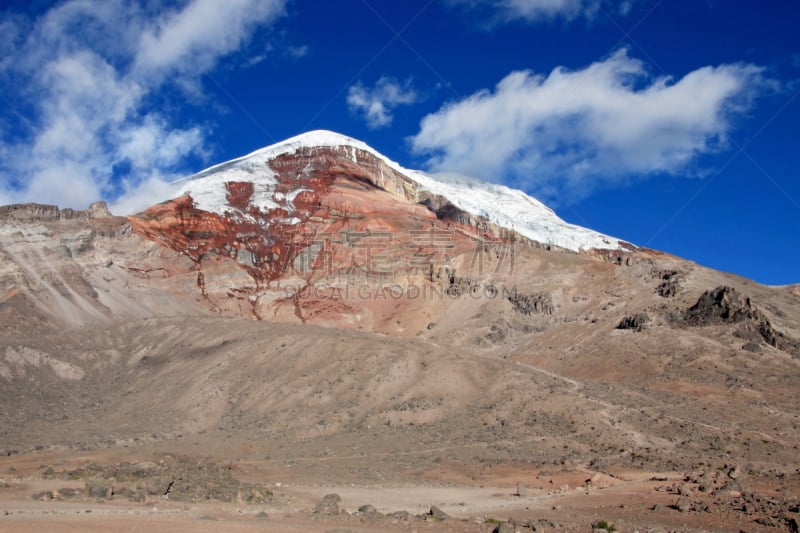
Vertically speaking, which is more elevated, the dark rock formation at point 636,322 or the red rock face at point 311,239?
the red rock face at point 311,239

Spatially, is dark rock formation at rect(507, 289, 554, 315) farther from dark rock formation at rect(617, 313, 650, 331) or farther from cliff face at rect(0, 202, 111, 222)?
cliff face at rect(0, 202, 111, 222)

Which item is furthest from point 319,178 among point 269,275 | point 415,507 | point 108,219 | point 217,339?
point 415,507

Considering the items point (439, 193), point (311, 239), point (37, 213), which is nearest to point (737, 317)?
point (311, 239)

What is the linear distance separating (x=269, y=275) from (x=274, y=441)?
55.6 metres

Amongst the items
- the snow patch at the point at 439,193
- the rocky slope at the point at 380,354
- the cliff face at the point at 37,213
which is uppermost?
the snow patch at the point at 439,193

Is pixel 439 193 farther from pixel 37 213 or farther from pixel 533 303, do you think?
pixel 37 213

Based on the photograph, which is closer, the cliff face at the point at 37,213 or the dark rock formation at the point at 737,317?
the dark rock formation at the point at 737,317

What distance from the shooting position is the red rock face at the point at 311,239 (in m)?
93.8


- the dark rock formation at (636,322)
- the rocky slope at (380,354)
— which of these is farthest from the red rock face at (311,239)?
the dark rock formation at (636,322)

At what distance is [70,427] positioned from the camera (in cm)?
5097

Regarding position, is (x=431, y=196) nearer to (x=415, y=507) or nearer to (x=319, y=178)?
(x=319, y=178)

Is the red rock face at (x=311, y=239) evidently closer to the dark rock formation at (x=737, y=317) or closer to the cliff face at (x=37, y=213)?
the cliff face at (x=37, y=213)

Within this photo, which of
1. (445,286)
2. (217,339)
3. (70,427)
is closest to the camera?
(70,427)

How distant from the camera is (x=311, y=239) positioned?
10450 centimetres
